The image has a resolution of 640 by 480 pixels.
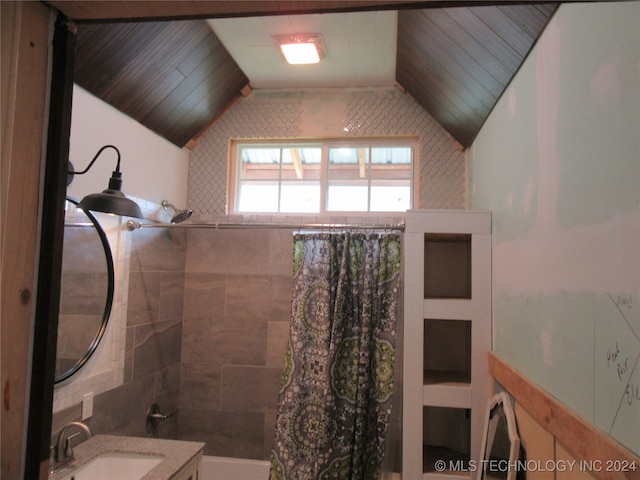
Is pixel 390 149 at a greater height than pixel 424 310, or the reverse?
pixel 390 149

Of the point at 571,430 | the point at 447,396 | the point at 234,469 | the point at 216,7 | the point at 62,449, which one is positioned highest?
the point at 216,7

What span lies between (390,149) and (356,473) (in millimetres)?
1992

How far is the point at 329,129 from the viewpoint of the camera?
2695 mm

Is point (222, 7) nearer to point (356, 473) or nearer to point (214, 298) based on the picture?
point (356, 473)

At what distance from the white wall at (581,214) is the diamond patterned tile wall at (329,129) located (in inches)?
39.0

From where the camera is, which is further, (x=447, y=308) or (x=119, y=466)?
(x=447, y=308)

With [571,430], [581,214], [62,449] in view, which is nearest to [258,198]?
[62,449]

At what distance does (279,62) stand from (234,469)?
2.65 metres

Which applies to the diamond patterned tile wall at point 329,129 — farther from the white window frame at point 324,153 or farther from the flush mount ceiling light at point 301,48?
the flush mount ceiling light at point 301,48

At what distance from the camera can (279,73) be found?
2.56 m

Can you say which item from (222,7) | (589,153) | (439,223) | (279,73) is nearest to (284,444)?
(439,223)

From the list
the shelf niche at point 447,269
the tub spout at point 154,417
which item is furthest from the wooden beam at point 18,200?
the shelf niche at point 447,269

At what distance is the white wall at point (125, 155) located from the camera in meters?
1.79

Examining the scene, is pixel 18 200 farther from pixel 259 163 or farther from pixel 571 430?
pixel 259 163
